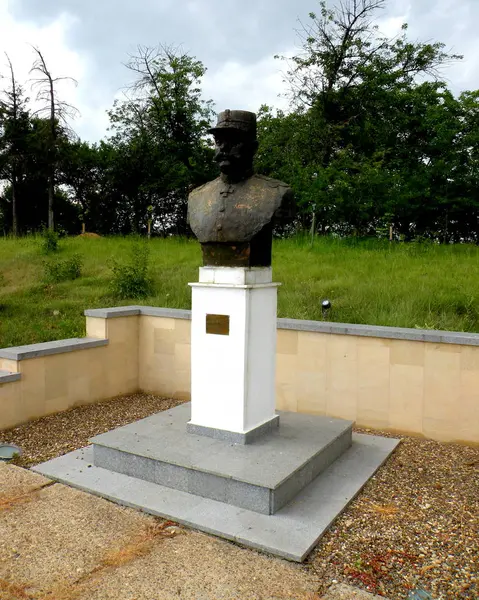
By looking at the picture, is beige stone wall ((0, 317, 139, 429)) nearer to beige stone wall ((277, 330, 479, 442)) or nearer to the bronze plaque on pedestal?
beige stone wall ((277, 330, 479, 442))

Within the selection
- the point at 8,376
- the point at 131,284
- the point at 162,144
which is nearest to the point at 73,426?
the point at 8,376

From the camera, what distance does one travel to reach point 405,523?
2959 millimetres

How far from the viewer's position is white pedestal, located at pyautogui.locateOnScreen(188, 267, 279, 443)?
3.54 metres

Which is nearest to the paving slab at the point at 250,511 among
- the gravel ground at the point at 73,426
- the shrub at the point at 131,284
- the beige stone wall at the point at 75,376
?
the gravel ground at the point at 73,426

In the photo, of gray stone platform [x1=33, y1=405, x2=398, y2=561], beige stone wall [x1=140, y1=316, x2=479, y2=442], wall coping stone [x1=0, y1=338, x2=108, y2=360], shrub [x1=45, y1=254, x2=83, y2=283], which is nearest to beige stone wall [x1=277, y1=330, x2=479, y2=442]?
beige stone wall [x1=140, y1=316, x2=479, y2=442]

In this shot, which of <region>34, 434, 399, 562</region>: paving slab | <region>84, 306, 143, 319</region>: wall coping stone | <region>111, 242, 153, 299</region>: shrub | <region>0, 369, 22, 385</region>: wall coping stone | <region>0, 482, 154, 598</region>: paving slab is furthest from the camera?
<region>111, 242, 153, 299</region>: shrub

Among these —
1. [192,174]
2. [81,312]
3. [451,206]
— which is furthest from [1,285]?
[451,206]

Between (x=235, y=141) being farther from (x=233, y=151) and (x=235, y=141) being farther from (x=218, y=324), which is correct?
(x=218, y=324)

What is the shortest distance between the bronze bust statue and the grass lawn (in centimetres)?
219

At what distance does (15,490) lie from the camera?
10.8 ft

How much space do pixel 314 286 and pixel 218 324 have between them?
A: 3.36m

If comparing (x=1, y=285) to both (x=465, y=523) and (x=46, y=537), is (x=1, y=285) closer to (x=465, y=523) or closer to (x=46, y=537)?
(x=46, y=537)

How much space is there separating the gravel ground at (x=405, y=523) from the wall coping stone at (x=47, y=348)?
644 mm

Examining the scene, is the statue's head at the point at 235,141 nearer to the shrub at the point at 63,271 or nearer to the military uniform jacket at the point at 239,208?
the military uniform jacket at the point at 239,208
